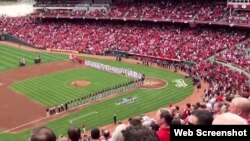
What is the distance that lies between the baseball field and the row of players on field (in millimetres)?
723

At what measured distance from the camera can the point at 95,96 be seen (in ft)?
128

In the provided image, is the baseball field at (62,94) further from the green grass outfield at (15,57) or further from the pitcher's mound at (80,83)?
the pitcher's mound at (80,83)

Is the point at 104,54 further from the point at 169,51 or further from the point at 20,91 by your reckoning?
the point at 20,91

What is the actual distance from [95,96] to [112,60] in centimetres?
1931

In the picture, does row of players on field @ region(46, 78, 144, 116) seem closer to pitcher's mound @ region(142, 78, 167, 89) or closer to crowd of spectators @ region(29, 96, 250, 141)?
pitcher's mound @ region(142, 78, 167, 89)

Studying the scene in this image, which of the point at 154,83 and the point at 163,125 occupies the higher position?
the point at 163,125

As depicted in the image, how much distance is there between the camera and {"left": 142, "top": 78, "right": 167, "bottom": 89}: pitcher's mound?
43.5 meters

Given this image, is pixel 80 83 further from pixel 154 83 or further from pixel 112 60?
pixel 112 60

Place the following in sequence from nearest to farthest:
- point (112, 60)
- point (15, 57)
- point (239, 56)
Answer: point (239, 56) → point (112, 60) → point (15, 57)

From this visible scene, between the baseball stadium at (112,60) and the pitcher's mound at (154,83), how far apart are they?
0.11 meters

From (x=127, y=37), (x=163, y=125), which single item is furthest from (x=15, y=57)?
(x=163, y=125)

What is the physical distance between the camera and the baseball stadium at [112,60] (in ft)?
116

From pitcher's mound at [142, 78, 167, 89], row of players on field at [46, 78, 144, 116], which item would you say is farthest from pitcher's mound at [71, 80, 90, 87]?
pitcher's mound at [142, 78, 167, 89]

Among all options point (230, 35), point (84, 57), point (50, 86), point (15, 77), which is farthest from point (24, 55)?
point (230, 35)
